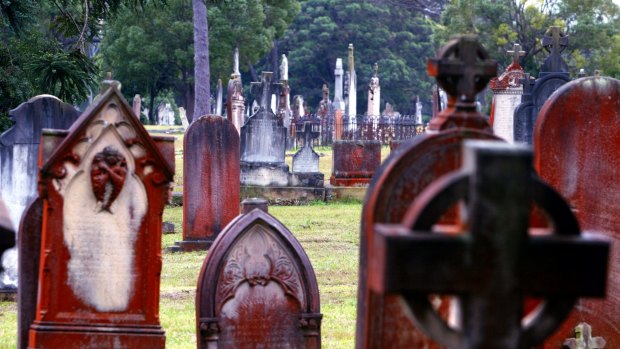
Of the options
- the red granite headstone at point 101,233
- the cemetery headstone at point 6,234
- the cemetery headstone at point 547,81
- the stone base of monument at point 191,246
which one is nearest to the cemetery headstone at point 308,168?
the cemetery headstone at point 547,81

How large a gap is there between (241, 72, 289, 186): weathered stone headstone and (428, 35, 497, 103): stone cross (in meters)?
18.9

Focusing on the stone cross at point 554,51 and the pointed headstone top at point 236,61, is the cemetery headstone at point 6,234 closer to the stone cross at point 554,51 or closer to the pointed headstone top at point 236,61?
the stone cross at point 554,51

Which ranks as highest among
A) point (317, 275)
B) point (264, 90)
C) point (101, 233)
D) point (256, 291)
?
point (264, 90)

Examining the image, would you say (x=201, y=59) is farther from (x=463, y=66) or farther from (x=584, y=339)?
(x=463, y=66)

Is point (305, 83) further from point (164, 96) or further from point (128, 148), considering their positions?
point (128, 148)

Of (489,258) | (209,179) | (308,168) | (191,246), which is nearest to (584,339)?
(489,258)

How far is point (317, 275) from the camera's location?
1474 cm

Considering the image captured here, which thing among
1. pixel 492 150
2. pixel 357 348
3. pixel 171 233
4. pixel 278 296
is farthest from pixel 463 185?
pixel 171 233

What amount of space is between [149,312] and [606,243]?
187 inches

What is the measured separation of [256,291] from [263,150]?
56.4ft

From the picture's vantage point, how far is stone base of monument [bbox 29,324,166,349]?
8016mm

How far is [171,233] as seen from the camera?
64.4 feet

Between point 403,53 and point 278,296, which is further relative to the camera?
point 403,53

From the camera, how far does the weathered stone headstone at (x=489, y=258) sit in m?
3.60
